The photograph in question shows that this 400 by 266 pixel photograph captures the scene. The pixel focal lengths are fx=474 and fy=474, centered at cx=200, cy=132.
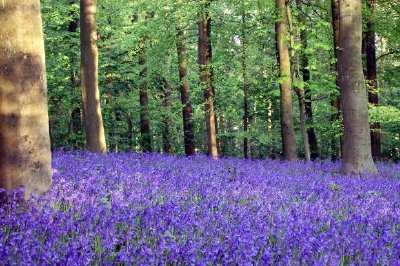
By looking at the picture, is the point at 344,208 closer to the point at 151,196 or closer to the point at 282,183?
the point at 282,183

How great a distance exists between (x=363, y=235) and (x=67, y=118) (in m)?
21.3

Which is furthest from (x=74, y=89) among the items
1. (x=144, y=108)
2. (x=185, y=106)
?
(x=185, y=106)

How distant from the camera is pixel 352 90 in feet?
37.6

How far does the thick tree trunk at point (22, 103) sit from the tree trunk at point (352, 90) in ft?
26.4

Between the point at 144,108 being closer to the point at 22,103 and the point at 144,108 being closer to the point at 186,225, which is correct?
the point at 22,103

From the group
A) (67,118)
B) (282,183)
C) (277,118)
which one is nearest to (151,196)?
(282,183)

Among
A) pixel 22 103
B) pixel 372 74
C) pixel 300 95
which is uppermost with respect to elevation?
pixel 372 74

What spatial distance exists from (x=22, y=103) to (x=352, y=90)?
8483 millimetres

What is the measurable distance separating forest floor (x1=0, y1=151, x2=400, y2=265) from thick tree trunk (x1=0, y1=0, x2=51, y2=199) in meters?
0.29

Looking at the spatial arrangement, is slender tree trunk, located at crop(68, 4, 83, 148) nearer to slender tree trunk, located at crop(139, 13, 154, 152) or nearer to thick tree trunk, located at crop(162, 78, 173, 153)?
slender tree trunk, located at crop(139, 13, 154, 152)

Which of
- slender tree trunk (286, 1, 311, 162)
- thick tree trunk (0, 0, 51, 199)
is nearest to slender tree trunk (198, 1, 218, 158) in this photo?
slender tree trunk (286, 1, 311, 162)

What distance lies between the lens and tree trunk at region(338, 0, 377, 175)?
445 inches

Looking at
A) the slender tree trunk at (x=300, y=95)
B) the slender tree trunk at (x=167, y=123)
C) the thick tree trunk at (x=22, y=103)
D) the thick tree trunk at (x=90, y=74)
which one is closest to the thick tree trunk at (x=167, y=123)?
the slender tree trunk at (x=167, y=123)

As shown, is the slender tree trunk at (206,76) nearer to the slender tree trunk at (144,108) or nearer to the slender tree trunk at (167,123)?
the slender tree trunk at (144,108)
